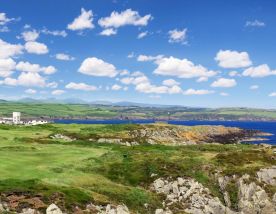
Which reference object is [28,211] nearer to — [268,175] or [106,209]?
[106,209]

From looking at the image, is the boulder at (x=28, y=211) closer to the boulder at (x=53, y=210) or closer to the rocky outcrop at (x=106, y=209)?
the boulder at (x=53, y=210)

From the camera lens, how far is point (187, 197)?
6444 centimetres

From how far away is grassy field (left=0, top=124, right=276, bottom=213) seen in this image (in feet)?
179

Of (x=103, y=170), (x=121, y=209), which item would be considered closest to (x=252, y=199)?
(x=121, y=209)

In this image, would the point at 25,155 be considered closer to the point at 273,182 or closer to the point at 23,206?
the point at 23,206

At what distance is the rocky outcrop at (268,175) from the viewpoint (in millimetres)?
69125

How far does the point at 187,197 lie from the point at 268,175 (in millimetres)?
15182

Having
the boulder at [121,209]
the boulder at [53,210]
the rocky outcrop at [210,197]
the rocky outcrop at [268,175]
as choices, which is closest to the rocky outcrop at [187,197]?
the rocky outcrop at [210,197]

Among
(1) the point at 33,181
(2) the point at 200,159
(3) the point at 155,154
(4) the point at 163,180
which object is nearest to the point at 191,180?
(4) the point at 163,180

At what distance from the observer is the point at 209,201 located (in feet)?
209

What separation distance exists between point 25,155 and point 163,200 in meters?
25.0

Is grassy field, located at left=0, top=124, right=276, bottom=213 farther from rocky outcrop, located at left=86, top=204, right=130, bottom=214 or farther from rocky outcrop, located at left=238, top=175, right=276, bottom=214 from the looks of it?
rocky outcrop, located at left=238, top=175, right=276, bottom=214

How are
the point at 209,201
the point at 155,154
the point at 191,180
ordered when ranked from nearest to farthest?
1. the point at 209,201
2. the point at 191,180
3. the point at 155,154

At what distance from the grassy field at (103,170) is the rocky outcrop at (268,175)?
1.32 meters
